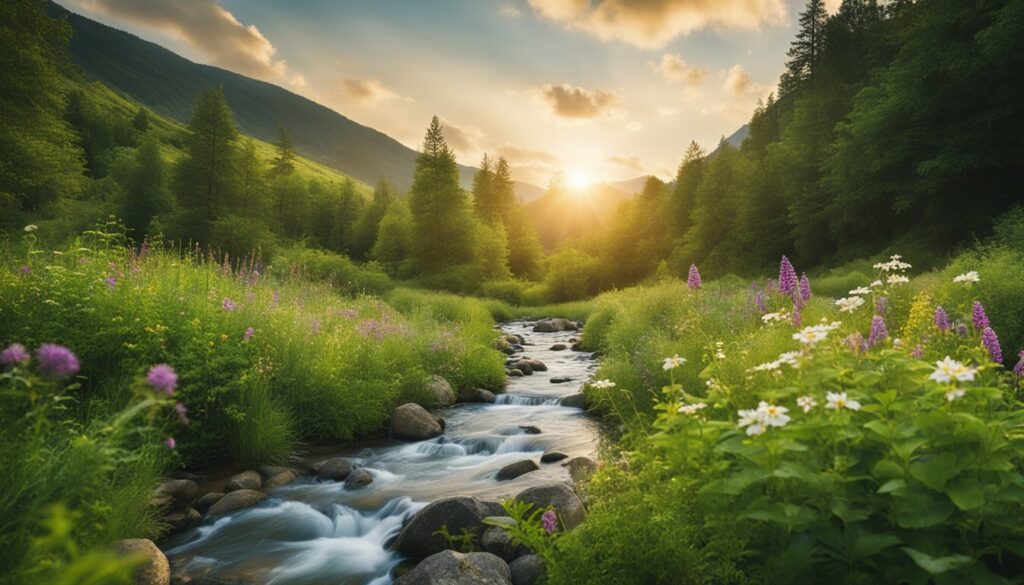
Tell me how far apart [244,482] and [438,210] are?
4298cm

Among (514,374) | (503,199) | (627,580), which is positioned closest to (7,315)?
(627,580)

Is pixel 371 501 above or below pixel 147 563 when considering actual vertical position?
below

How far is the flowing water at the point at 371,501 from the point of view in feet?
17.8

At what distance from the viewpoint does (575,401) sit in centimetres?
1156

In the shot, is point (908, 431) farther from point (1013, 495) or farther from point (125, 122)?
point (125, 122)

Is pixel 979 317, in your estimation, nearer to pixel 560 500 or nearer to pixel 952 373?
pixel 952 373

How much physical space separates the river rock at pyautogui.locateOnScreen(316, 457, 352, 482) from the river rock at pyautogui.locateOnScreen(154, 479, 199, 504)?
1.60 meters

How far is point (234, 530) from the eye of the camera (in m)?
→ 6.05

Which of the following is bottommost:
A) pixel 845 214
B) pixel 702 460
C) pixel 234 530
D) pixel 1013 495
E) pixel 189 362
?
pixel 234 530

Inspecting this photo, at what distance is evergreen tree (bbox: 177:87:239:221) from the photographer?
3838 centimetres

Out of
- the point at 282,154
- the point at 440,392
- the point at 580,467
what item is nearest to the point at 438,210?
the point at 440,392

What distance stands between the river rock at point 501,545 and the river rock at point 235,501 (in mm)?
3283

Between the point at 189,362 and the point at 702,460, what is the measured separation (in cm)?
658

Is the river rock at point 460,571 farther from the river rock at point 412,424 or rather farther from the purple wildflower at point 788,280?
the river rock at point 412,424
